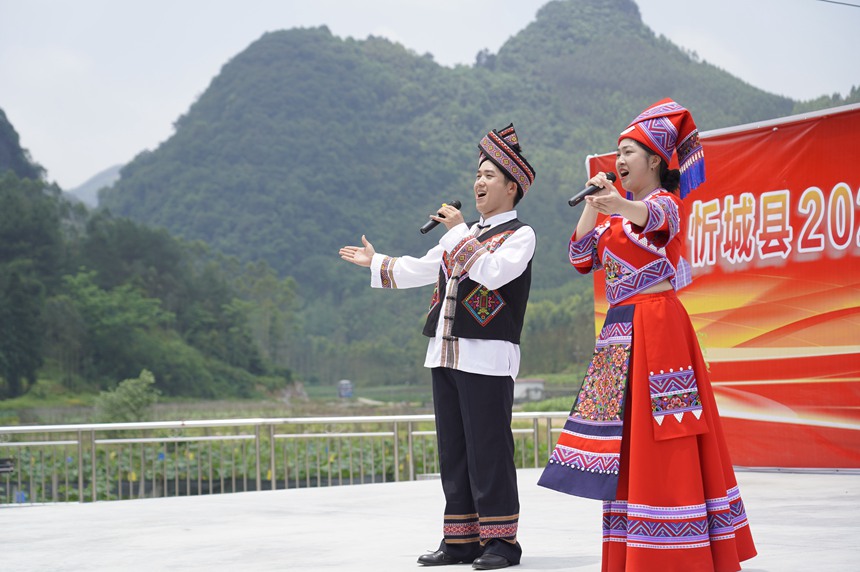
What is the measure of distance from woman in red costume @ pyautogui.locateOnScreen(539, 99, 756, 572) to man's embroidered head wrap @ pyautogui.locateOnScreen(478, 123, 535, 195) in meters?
0.50

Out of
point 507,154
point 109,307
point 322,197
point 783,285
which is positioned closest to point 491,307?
point 507,154

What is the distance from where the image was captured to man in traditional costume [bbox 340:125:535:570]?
3174mm

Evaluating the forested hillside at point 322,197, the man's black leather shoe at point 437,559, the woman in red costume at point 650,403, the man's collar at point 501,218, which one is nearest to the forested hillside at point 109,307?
the forested hillside at point 322,197

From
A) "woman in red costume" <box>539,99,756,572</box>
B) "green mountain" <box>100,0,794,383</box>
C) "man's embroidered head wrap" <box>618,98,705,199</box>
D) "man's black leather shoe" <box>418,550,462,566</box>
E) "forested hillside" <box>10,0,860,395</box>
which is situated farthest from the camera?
"green mountain" <box>100,0,794,383</box>

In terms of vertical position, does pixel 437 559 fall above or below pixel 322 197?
below

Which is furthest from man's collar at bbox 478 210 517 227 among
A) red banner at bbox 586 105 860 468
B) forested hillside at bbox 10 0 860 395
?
forested hillside at bbox 10 0 860 395

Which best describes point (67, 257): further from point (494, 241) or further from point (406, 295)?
point (494, 241)

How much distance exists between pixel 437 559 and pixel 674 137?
1.54 metres

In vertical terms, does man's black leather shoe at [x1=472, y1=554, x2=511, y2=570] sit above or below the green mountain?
below

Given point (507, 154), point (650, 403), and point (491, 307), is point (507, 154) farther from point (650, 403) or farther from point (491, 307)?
point (650, 403)

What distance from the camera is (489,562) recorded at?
10.4ft

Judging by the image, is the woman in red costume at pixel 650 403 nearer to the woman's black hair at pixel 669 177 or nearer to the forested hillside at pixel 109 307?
the woman's black hair at pixel 669 177

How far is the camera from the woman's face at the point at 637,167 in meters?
2.87

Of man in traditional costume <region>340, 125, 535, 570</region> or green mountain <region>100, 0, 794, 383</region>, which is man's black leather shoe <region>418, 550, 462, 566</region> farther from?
green mountain <region>100, 0, 794, 383</region>
